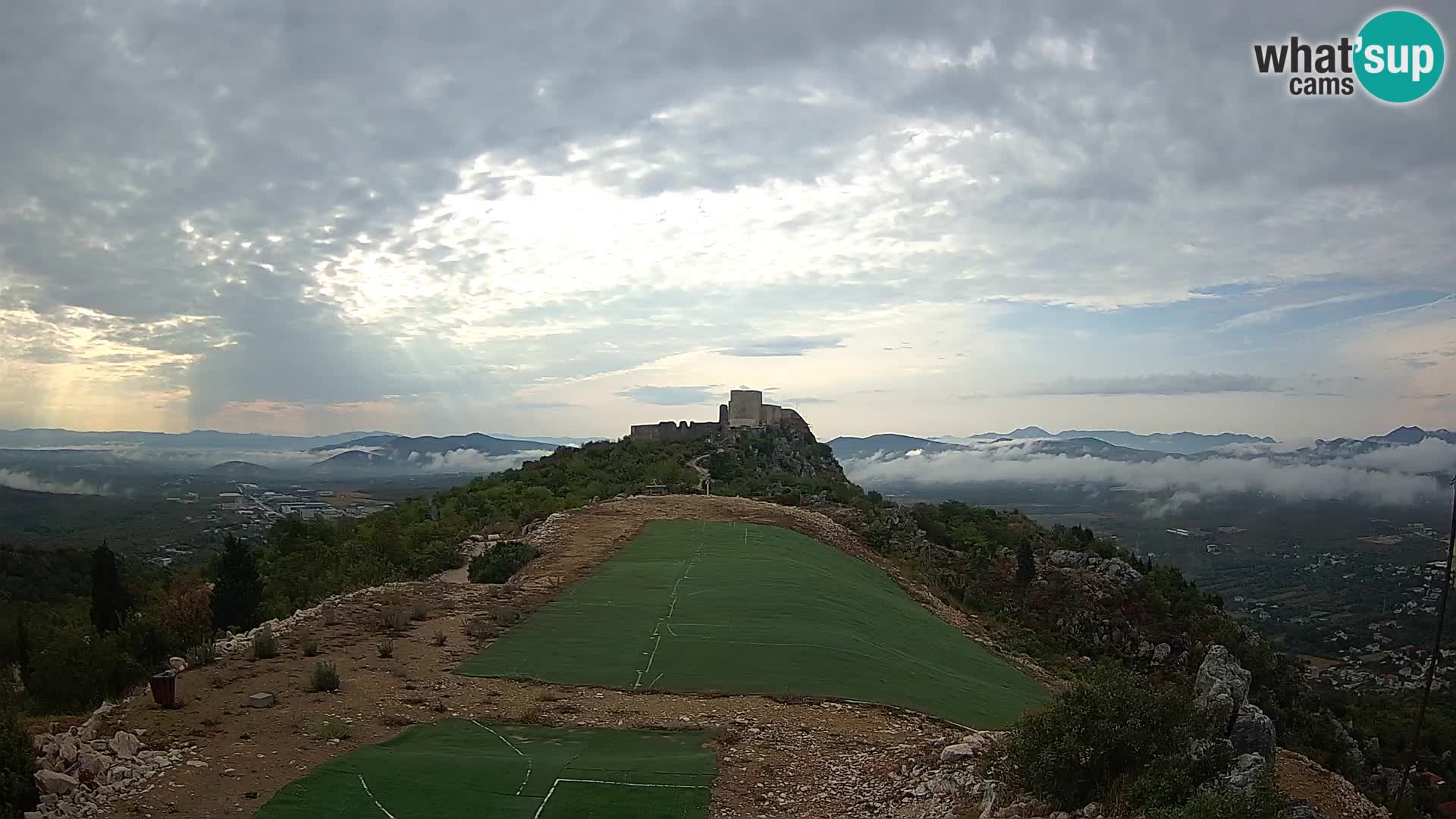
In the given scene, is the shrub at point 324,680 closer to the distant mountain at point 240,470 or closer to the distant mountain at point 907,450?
the distant mountain at point 240,470

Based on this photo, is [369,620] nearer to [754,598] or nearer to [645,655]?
[645,655]

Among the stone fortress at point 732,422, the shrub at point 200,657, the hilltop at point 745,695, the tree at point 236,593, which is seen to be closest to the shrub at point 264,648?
the hilltop at point 745,695

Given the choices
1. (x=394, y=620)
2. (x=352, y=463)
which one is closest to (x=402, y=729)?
(x=394, y=620)

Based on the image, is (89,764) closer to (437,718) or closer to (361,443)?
(437,718)

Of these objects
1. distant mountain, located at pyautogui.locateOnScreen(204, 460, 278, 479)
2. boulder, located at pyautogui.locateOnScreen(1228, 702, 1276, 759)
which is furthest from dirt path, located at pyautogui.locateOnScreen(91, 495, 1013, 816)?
distant mountain, located at pyautogui.locateOnScreen(204, 460, 278, 479)

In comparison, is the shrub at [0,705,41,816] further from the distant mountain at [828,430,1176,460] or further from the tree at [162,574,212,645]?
the distant mountain at [828,430,1176,460]
